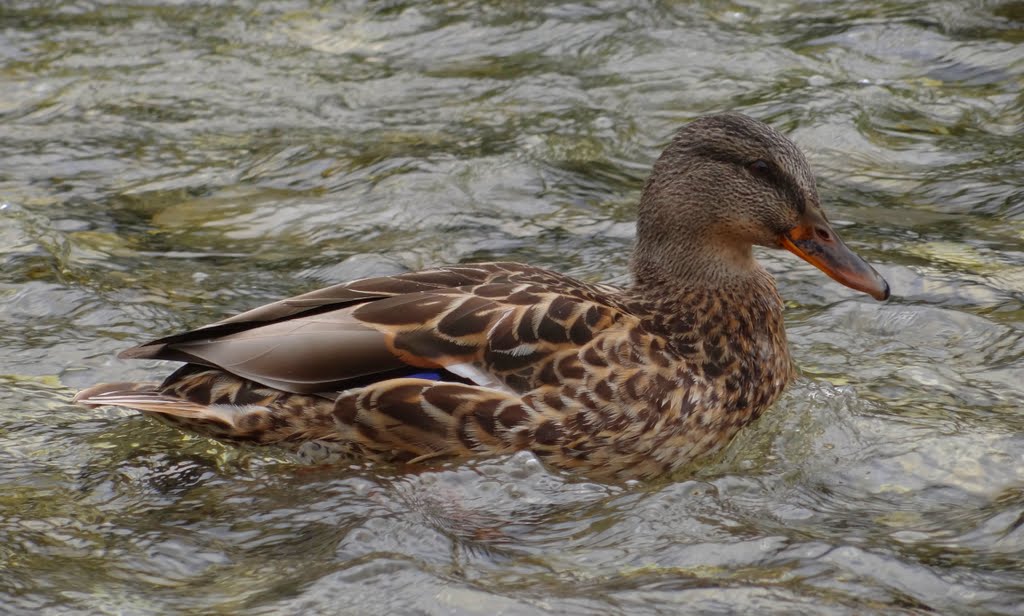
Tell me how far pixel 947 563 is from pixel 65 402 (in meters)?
4.09

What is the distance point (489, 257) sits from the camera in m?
8.72

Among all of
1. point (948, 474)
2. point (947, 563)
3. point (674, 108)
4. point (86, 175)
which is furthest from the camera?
point (674, 108)

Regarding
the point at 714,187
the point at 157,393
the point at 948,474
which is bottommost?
the point at 948,474

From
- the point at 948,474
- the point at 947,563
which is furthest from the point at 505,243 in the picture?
the point at 947,563

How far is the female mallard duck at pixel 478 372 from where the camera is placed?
6293mm

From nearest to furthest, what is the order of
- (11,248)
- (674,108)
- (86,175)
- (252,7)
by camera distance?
1. (11,248)
2. (86,175)
3. (674,108)
4. (252,7)

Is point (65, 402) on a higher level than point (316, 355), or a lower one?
lower

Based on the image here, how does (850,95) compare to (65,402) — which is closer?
(65,402)

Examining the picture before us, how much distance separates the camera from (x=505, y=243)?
8875 millimetres

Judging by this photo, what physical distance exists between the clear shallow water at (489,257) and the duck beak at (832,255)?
23.8 inches

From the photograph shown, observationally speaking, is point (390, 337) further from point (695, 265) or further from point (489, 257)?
point (489, 257)

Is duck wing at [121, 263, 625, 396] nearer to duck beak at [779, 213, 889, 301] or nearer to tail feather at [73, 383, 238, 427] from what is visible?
tail feather at [73, 383, 238, 427]

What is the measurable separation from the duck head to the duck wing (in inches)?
31.3

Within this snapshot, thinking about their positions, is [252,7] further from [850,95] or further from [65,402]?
[65,402]
